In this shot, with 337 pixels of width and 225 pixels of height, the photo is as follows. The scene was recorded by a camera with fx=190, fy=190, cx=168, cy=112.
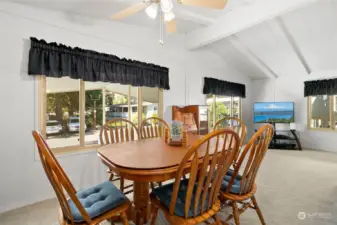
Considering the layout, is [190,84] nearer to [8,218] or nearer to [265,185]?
[265,185]

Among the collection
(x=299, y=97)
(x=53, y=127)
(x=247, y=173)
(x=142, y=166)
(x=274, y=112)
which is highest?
(x=299, y=97)

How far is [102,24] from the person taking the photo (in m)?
2.94

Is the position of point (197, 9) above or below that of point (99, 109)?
above

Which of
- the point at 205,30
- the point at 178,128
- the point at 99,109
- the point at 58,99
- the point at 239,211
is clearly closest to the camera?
the point at 239,211

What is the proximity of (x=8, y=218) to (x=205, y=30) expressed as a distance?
4125 millimetres

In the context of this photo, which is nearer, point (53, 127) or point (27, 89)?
point (27, 89)

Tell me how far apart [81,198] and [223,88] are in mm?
4631

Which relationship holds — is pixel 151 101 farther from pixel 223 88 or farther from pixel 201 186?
pixel 201 186

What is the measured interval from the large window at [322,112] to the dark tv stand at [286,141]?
23.0 inches

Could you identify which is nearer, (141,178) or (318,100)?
(141,178)

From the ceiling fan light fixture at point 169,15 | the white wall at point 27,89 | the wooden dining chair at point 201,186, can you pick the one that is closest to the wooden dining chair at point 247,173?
the wooden dining chair at point 201,186

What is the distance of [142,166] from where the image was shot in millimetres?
1277

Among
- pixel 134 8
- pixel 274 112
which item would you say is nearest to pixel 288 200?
pixel 134 8

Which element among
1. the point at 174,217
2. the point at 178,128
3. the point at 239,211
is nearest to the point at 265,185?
the point at 239,211
